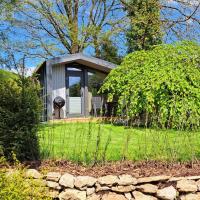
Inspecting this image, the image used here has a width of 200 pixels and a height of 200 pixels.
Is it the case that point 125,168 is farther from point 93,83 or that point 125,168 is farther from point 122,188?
point 93,83

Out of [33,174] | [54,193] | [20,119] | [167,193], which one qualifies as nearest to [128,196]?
[167,193]

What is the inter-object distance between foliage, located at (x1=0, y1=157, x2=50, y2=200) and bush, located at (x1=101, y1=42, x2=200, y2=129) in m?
6.03

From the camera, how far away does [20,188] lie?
426 centimetres

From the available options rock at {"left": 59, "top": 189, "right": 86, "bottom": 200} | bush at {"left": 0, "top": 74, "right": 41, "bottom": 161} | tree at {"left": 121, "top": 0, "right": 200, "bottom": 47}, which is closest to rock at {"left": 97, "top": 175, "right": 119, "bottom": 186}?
rock at {"left": 59, "top": 189, "right": 86, "bottom": 200}

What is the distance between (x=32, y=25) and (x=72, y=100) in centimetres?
701

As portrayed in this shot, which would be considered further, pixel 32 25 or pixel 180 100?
pixel 32 25

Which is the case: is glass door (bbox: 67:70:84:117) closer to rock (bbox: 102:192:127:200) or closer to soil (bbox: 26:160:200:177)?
soil (bbox: 26:160:200:177)

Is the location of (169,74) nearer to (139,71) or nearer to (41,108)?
(139,71)

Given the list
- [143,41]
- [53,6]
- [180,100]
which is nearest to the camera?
[180,100]

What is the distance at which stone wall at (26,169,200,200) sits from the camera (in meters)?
4.91

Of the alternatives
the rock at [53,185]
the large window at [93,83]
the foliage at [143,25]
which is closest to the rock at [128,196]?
the rock at [53,185]

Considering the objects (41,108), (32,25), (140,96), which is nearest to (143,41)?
(32,25)

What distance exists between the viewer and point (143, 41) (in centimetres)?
1962

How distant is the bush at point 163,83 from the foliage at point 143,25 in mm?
3381
